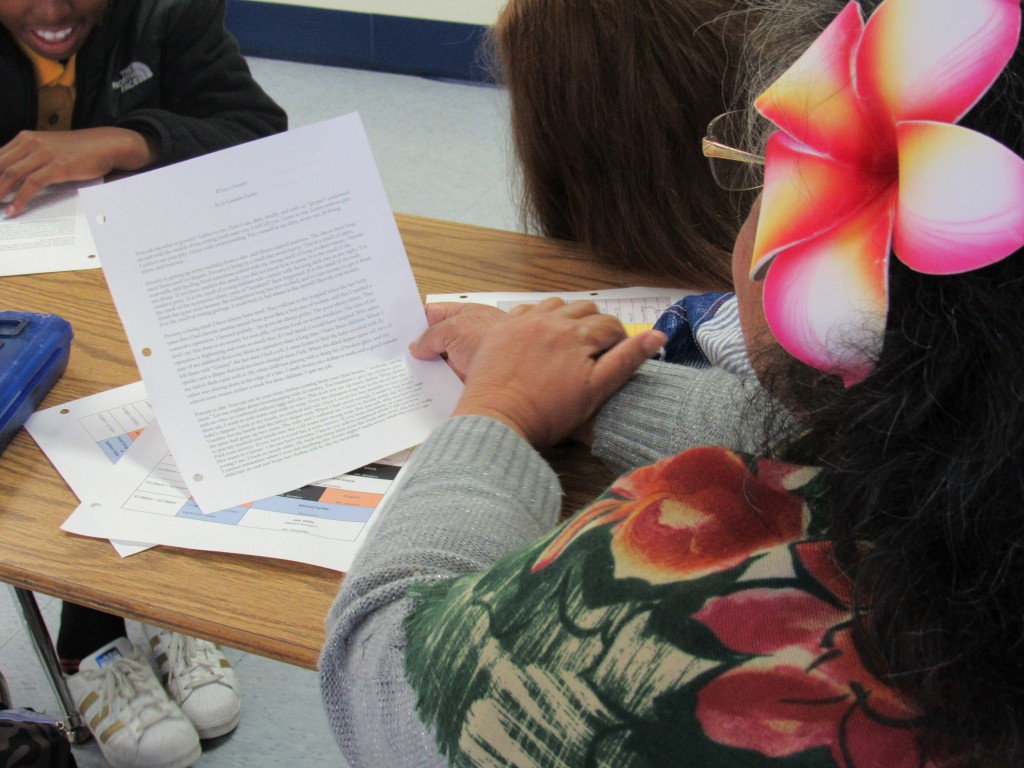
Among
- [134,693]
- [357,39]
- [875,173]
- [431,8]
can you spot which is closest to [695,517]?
[875,173]

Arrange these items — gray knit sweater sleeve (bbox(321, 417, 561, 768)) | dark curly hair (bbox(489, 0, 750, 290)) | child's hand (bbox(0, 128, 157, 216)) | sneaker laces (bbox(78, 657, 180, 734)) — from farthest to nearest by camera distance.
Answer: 1. sneaker laces (bbox(78, 657, 180, 734))
2. child's hand (bbox(0, 128, 157, 216))
3. dark curly hair (bbox(489, 0, 750, 290))
4. gray knit sweater sleeve (bbox(321, 417, 561, 768))

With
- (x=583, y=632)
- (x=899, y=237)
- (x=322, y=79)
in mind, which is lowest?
(x=322, y=79)

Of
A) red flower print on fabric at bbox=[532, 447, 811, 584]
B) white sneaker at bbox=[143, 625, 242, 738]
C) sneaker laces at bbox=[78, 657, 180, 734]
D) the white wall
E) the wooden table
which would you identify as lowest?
white sneaker at bbox=[143, 625, 242, 738]

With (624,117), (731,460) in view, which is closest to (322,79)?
(624,117)

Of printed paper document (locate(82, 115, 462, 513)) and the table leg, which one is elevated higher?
printed paper document (locate(82, 115, 462, 513))

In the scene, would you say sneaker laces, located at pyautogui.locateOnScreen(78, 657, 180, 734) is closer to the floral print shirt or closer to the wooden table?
the wooden table

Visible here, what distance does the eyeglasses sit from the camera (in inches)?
24.3

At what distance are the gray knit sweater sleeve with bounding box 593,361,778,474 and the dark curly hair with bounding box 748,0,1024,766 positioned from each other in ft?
1.04

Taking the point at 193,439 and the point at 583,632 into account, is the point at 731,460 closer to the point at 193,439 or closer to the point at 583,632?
the point at 583,632

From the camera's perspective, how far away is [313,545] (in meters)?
0.70

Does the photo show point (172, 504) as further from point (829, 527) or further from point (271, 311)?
point (829, 527)

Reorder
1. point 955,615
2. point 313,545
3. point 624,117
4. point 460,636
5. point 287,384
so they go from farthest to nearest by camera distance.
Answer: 1. point 624,117
2. point 287,384
3. point 313,545
4. point 460,636
5. point 955,615

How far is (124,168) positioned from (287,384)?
0.67 meters

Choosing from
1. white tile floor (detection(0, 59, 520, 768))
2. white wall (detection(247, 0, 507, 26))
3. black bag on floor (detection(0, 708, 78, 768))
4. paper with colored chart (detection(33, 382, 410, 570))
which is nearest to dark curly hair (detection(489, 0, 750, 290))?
white tile floor (detection(0, 59, 520, 768))
